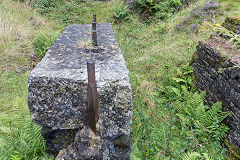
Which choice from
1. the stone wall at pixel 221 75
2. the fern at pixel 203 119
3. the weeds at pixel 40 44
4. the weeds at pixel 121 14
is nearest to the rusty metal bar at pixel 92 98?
the stone wall at pixel 221 75

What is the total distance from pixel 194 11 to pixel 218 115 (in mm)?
5376

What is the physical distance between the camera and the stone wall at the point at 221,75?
2834 mm

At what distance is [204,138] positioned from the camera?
9.65 ft

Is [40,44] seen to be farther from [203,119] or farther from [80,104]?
[203,119]

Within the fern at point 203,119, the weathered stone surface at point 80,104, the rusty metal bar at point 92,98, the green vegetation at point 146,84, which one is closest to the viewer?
the rusty metal bar at point 92,98

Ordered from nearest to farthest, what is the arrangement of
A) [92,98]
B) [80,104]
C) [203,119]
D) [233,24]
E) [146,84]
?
1. [92,98]
2. [80,104]
3. [203,119]
4. [233,24]
5. [146,84]

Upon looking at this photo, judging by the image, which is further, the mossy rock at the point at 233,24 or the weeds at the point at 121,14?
the weeds at the point at 121,14

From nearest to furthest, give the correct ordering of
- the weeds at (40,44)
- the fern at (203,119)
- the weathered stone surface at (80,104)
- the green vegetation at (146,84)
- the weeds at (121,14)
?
the weathered stone surface at (80,104), the green vegetation at (146,84), the fern at (203,119), the weeds at (40,44), the weeds at (121,14)

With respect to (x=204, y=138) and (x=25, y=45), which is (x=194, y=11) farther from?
(x=25, y=45)

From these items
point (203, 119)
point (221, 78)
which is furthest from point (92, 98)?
point (221, 78)

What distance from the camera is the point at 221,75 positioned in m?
3.23

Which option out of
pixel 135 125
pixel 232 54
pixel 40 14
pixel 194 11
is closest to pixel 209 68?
pixel 232 54

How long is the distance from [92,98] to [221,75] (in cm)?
275

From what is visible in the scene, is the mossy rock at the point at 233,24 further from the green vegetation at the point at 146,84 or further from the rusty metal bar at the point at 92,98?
the rusty metal bar at the point at 92,98
